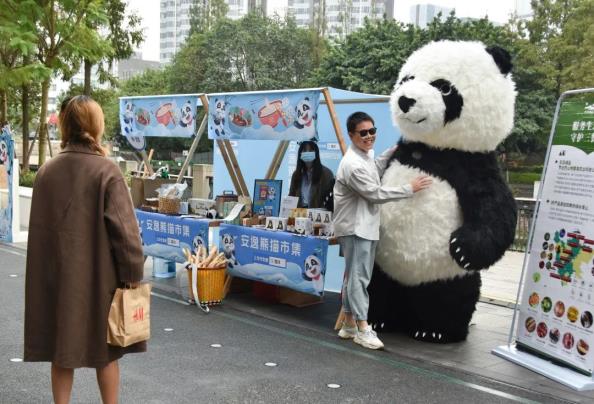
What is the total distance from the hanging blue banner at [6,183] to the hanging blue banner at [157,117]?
9.99ft

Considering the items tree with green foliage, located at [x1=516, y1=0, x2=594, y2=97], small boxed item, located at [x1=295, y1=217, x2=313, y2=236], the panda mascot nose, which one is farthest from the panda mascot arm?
tree with green foliage, located at [x1=516, y1=0, x2=594, y2=97]

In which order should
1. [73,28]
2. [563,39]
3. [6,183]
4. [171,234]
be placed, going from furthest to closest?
[563,39] → [73,28] → [6,183] → [171,234]

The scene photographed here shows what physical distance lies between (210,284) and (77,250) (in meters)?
3.48

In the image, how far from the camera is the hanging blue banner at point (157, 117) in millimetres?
7262

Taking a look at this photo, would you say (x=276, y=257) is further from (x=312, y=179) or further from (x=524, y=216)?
(x=524, y=216)

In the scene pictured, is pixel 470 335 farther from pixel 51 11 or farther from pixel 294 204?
pixel 51 11

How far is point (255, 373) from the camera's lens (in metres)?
4.66

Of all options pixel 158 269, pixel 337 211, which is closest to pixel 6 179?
pixel 158 269

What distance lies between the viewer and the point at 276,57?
1529 inches

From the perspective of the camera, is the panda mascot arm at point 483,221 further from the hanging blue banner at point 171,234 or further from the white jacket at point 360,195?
the hanging blue banner at point 171,234

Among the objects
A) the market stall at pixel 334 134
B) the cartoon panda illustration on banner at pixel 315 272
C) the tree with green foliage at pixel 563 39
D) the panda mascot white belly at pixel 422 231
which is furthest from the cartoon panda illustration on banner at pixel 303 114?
the tree with green foliage at pixel 563 39

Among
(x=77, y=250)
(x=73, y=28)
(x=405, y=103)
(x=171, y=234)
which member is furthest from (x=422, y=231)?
(x=73, y=28)

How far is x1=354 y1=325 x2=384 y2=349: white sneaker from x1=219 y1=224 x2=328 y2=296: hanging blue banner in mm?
639

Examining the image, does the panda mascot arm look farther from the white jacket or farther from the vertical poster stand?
the white jacket
